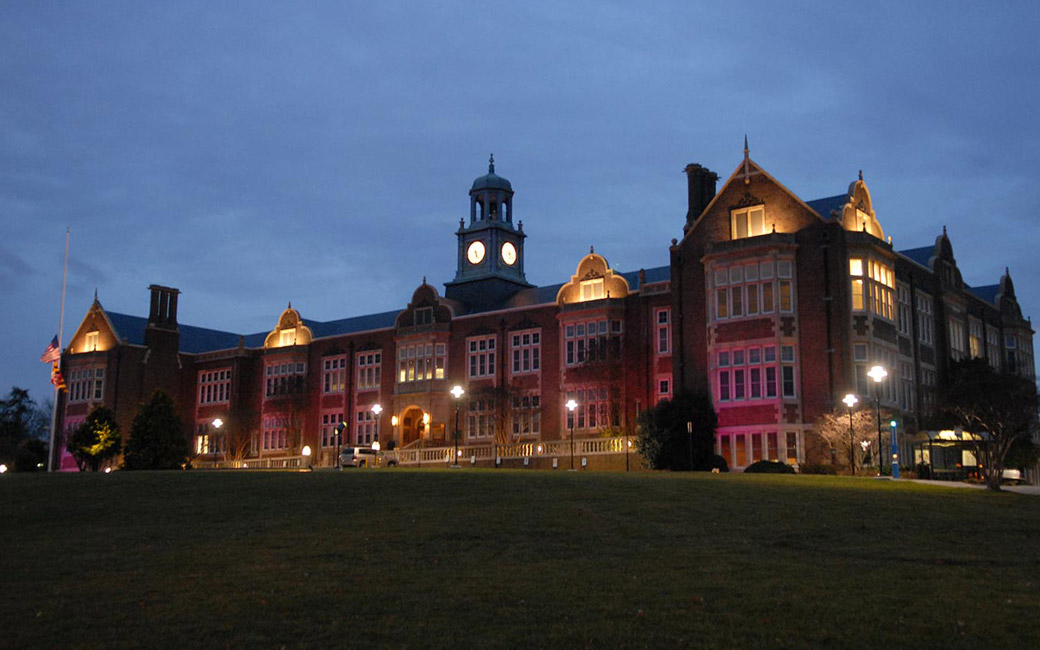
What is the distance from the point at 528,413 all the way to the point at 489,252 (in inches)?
625

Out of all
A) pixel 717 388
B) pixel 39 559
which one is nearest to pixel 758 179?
pixel 717 388

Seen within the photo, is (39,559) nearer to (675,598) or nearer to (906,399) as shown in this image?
(675,598)

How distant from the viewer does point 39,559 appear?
21.2 m

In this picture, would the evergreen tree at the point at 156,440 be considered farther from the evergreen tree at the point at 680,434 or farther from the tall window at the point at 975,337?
the tall window at the point at 975,337

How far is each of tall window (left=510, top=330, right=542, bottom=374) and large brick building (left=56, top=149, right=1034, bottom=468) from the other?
0.14m

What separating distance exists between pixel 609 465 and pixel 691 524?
33675 mm

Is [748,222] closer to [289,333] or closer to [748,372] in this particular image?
[748,372]

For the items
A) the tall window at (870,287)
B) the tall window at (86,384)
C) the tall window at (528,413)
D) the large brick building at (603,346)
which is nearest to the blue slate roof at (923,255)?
the large brick building at (603,346)

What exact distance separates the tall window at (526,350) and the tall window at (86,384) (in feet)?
123

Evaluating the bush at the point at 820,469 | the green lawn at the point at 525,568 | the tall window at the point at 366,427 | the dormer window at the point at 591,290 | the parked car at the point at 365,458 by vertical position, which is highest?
the dormer window at the point at 591,290

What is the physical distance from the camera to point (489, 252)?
8019cm

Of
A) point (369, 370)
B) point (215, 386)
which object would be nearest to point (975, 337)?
point (369, 370)

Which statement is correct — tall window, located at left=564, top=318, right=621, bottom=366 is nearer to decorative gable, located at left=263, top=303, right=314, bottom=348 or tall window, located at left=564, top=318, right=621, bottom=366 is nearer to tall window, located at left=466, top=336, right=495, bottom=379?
tall window, located at left=466, top=336, right=495, bottom=379

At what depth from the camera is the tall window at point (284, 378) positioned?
81.6 meters
